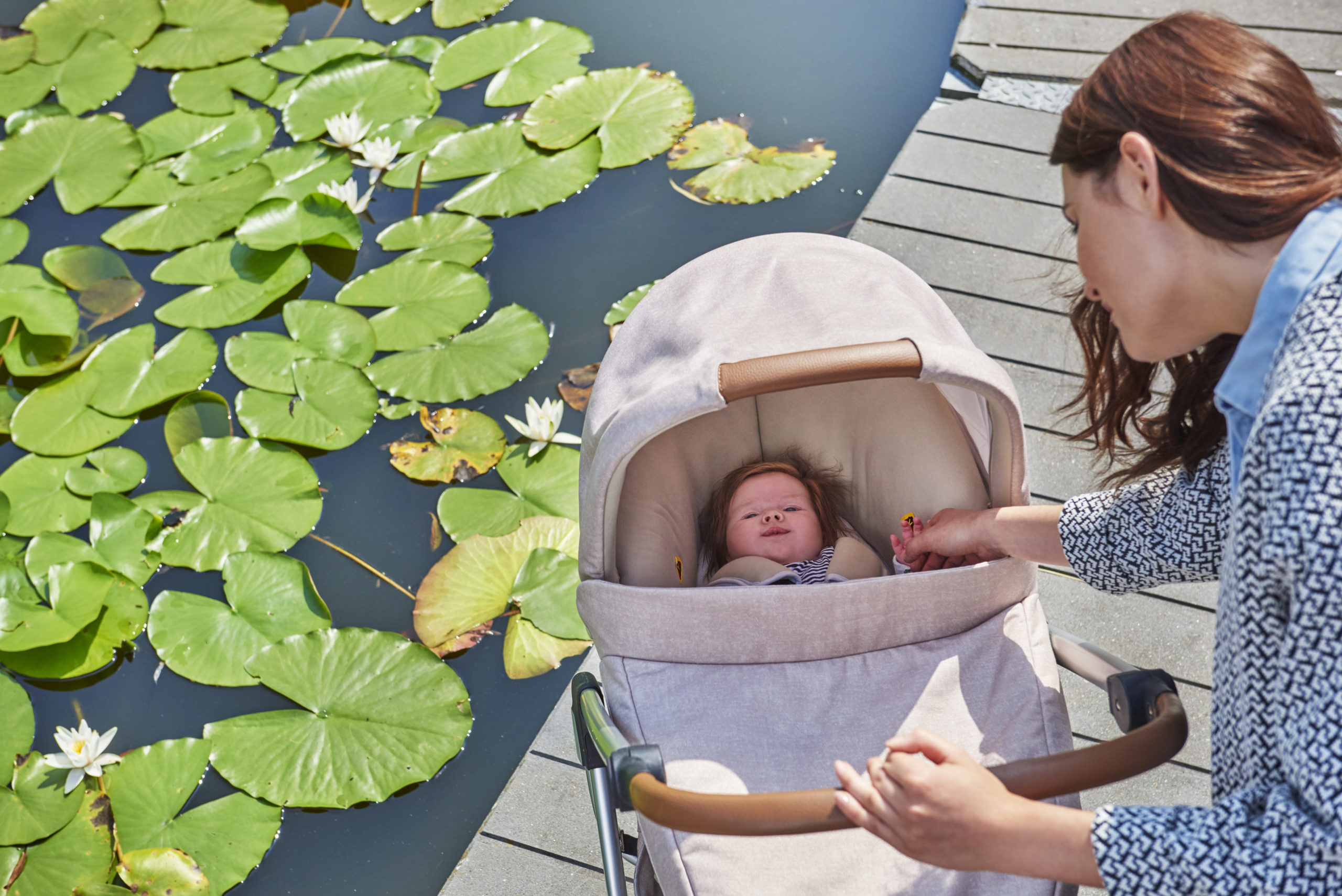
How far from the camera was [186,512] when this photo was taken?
1698mm

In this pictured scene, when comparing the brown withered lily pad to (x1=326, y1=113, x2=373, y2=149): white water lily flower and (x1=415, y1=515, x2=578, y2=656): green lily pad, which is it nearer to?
(x1=415, y1=515, x2=578, y2=656): green lily pad

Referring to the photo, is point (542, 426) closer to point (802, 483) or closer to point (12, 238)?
point (802, 483)

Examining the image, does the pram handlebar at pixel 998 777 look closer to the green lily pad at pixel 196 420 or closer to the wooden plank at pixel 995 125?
the green lily pad at pixel 196 420

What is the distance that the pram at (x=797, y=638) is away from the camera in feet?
2.84

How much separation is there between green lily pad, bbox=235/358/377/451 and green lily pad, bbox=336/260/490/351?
4.0 inches

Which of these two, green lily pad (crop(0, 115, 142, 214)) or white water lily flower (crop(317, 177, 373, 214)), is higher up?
white water lily flower (crop(317, 177, 373, 214))

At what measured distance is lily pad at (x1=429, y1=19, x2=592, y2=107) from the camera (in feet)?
7.84

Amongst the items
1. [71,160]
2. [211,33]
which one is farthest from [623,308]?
[211,33]

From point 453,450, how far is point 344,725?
0.57 m

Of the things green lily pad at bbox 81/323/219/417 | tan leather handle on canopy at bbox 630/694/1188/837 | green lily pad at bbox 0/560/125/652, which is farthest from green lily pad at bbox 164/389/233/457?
tan leather handle on canopy at bbox 630/694/1188/837

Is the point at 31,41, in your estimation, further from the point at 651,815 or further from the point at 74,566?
the point at 651,815

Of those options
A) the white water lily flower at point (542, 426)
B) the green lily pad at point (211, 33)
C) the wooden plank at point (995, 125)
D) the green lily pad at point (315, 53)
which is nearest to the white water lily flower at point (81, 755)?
the white water lily flower at point (542, 426)

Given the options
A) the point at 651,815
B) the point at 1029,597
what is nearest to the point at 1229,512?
the point at 1029,597

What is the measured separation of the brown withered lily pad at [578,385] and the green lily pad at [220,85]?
120 cm
